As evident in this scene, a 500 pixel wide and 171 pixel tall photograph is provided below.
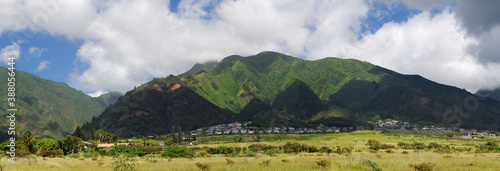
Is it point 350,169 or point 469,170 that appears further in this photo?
point 350,169

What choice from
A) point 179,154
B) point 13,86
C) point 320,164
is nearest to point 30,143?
point 179,154

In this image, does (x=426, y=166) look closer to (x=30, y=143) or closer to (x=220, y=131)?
(x=30, y=143)

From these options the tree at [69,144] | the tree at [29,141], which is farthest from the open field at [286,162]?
the tree at [69,144]

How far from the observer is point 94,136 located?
13488cm

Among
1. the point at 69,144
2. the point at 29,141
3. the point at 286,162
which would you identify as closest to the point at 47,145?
Answer: the point at 29,141

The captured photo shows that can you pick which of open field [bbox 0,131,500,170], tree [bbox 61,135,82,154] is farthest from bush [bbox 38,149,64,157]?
tree [bbox 61,135,82,154]

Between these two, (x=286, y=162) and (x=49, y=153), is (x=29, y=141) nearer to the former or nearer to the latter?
(x=49, y=153)

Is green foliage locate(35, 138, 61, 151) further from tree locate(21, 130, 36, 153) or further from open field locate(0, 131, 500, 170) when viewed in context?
open field locate(0, 131, 500, 170)

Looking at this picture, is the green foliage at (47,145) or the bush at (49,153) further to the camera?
the green foliage at (47,145)

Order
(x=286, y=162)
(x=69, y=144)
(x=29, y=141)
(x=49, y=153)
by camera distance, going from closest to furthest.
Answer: (x=286, y=162), (x=49, y=153), (x=29, y=141), (x=69, y=144)

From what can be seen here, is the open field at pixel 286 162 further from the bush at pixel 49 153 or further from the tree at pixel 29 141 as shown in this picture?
the tree at pixel 29 141

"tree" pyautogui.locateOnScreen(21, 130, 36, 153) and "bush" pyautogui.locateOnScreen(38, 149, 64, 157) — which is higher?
"tree" pyautogui.locateOnScreen(21, 130, 36, 153)

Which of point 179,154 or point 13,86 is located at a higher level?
point 13,86

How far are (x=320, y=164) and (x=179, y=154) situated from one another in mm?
39082
